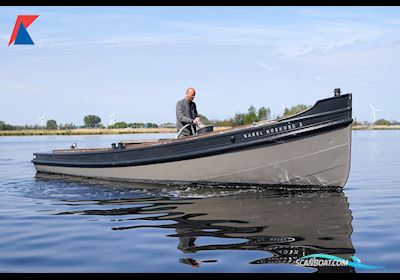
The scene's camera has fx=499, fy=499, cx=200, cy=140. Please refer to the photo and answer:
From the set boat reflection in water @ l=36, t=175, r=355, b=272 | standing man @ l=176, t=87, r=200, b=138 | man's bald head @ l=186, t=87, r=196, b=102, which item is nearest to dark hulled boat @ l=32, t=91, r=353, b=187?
boat reflection in water @ l=36, t=175, r=355, b=272

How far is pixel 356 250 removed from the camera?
601cm

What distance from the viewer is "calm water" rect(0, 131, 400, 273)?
5688 mm

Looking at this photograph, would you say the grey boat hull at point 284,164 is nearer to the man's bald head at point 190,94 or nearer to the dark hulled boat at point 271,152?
the dark hulled boat at point 271,152

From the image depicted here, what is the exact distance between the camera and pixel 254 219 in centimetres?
831

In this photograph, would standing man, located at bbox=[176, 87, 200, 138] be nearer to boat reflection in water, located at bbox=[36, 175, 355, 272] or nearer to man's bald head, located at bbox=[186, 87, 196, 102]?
man's bald head, located at bbox=[186, 87, 196, 102]

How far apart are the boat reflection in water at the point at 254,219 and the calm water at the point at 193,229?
14 millimetres

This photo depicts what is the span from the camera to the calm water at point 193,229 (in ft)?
18.7

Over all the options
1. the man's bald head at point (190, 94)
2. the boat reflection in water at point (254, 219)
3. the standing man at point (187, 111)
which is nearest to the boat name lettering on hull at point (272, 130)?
the boat reflection in water at point (254, 219)

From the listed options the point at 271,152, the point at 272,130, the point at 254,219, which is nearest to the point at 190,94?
the point at 272,130

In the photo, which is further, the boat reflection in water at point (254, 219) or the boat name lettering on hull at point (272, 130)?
the boat name lettering on hull at point (272, 130)

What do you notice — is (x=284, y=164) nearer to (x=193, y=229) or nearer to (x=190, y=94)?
(x=190, y=94)

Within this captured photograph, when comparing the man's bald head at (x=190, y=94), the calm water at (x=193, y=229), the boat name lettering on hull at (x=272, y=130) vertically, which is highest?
the man's bald head at (x=190, y=94)

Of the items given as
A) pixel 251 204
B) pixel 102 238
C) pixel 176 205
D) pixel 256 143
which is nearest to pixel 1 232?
pixel 102 238

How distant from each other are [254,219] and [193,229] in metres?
1.24
